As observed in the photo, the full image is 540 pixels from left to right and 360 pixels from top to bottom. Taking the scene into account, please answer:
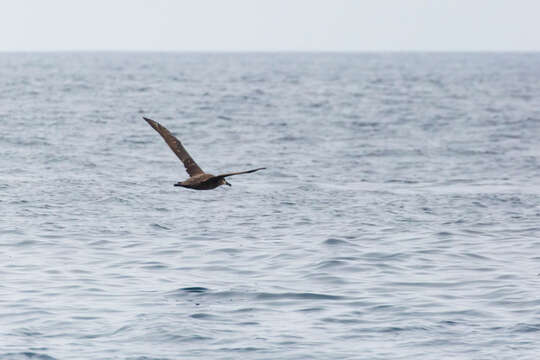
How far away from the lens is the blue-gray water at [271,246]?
1400cm

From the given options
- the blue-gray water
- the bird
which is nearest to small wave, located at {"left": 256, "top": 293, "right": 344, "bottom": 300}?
the blue-gray water

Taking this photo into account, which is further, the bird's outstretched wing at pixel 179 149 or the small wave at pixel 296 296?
the bird's outstretched wing at pixel 179 149

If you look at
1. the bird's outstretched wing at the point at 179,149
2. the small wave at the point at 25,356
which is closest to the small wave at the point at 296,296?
the bird's outstretched wing at the point at 179,149

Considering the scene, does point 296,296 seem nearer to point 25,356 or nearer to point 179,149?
point 179,149

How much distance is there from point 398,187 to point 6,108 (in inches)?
1147

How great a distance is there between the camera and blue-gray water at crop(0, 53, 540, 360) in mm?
14000

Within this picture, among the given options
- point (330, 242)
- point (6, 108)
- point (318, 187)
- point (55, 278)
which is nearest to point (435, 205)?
point (318, 187)

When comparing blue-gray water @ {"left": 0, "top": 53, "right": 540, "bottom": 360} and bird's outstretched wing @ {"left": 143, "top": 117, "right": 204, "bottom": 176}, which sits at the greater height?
bird's outstretched wing @ {"left": 143, "top": 117, "right": 204, "bottom": 176}

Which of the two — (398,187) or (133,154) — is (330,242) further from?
(133,154)

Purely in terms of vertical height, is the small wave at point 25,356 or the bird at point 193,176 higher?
the bird at point 193,176

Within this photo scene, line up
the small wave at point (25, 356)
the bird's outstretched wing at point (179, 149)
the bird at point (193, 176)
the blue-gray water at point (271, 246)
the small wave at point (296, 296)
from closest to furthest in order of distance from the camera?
the small wave at point (25, 356) → the blue-gray water at point (271, 246) → the bird at point (193, 176) → the small wave at point (296, 296) → the bird's outstretched wing at point (179, 149)

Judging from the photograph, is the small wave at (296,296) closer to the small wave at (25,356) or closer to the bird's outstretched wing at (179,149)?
the bird's outstretched wing at (179,149)

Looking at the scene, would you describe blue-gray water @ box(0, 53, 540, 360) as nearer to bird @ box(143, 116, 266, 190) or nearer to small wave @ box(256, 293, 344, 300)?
small wave @ box(256, 293, 344, 300)

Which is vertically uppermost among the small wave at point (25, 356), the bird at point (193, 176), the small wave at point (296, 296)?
the bird at point (193, 176)
